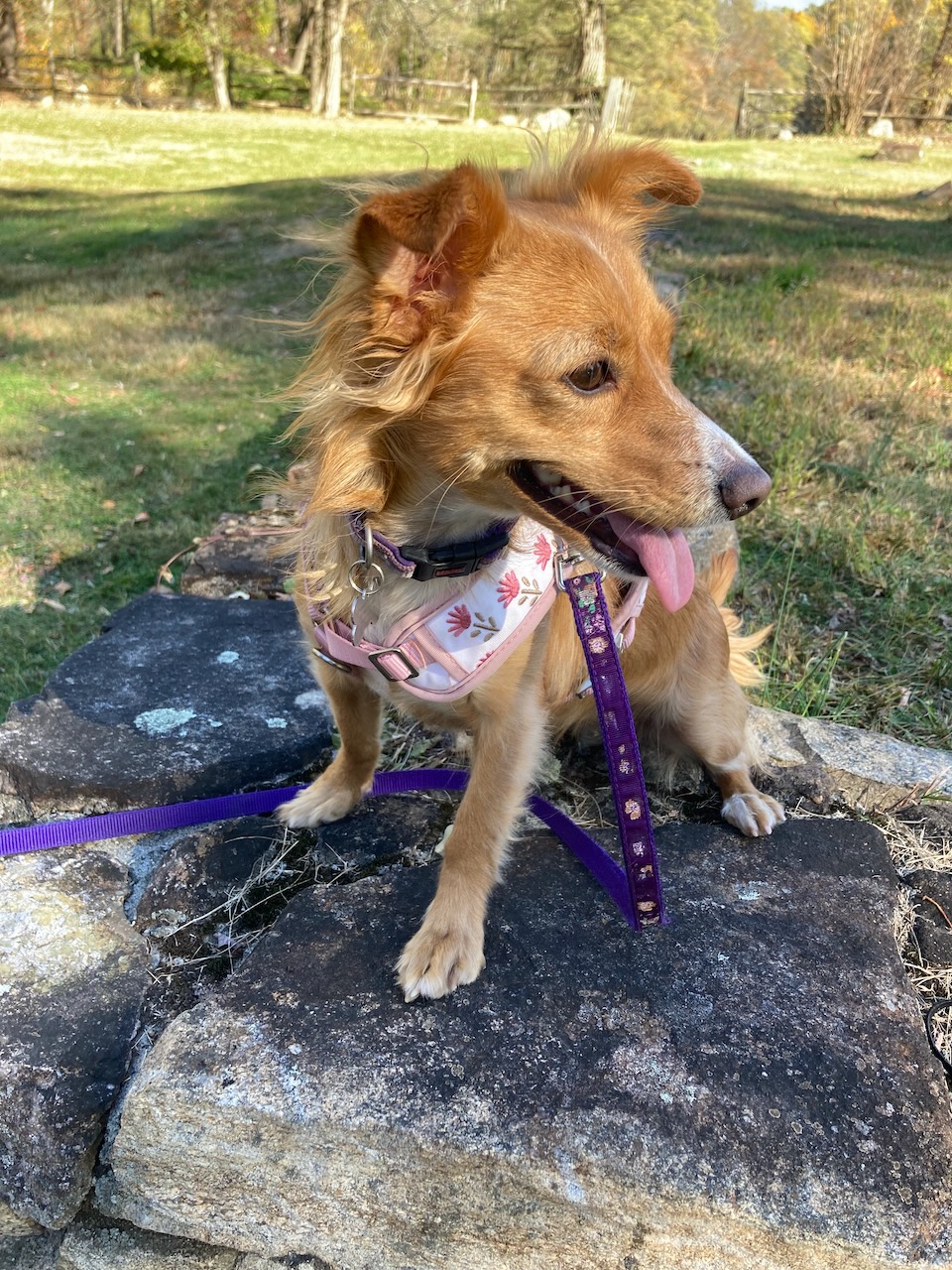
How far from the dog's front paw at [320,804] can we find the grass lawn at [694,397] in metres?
1.04

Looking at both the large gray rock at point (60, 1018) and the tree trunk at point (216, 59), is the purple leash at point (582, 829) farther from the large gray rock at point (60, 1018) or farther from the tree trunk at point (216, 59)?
the tree trunk at point (216, 59)

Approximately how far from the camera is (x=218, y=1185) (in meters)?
1.72

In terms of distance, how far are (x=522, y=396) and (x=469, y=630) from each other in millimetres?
530

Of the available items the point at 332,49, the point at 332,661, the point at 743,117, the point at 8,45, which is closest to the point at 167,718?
the point at 332,661

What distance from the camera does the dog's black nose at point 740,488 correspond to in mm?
1781

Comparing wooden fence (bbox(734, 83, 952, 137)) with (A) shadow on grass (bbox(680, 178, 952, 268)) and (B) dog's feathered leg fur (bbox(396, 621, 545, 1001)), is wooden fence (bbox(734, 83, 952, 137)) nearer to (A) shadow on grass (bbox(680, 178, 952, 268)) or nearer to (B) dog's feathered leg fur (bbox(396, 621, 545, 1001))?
(A) shadow on grass (bbox(680, 178, 952, 268))

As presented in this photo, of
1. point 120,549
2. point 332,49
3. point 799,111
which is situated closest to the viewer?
point 120,549

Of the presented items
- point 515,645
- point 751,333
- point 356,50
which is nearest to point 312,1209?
point 515,645

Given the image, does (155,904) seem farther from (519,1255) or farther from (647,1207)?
(647,1207)

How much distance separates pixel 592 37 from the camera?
3472 cm


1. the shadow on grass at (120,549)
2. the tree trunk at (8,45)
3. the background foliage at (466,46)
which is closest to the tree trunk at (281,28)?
the background foliage at (466,46)

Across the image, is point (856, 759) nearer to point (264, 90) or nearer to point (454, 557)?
point (454, 557)

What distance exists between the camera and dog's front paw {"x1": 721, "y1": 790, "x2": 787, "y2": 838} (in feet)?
7.75

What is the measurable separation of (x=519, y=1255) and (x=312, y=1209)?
0.40 m
